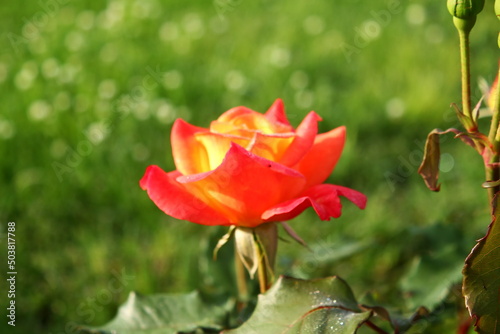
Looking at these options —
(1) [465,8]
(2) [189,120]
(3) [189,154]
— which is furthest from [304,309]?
(2) [189,120]

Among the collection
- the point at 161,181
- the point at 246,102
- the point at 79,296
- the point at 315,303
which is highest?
the point at 161,181

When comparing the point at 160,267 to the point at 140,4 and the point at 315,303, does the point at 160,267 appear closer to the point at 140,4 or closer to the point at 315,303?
the point at 315,303

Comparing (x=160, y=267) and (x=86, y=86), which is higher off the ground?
(x=86, y=86)

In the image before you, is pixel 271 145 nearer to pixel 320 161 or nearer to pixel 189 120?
pixel 320 161

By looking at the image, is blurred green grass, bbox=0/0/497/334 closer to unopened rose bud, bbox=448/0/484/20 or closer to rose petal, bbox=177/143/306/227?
rose petal, bbox=177/143/306/227

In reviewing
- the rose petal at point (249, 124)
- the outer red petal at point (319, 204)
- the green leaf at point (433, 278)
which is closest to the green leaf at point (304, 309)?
the outer red petal at point (319, 204)

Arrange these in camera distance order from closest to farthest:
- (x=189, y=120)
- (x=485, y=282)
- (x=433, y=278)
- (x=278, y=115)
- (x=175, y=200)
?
(x=485, y=282), (x=175, y=200), (x=278, y=115), (x=433, y=278), (x=189, y=120)

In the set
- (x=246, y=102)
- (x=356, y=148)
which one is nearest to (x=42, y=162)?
(x=246, y=102)
